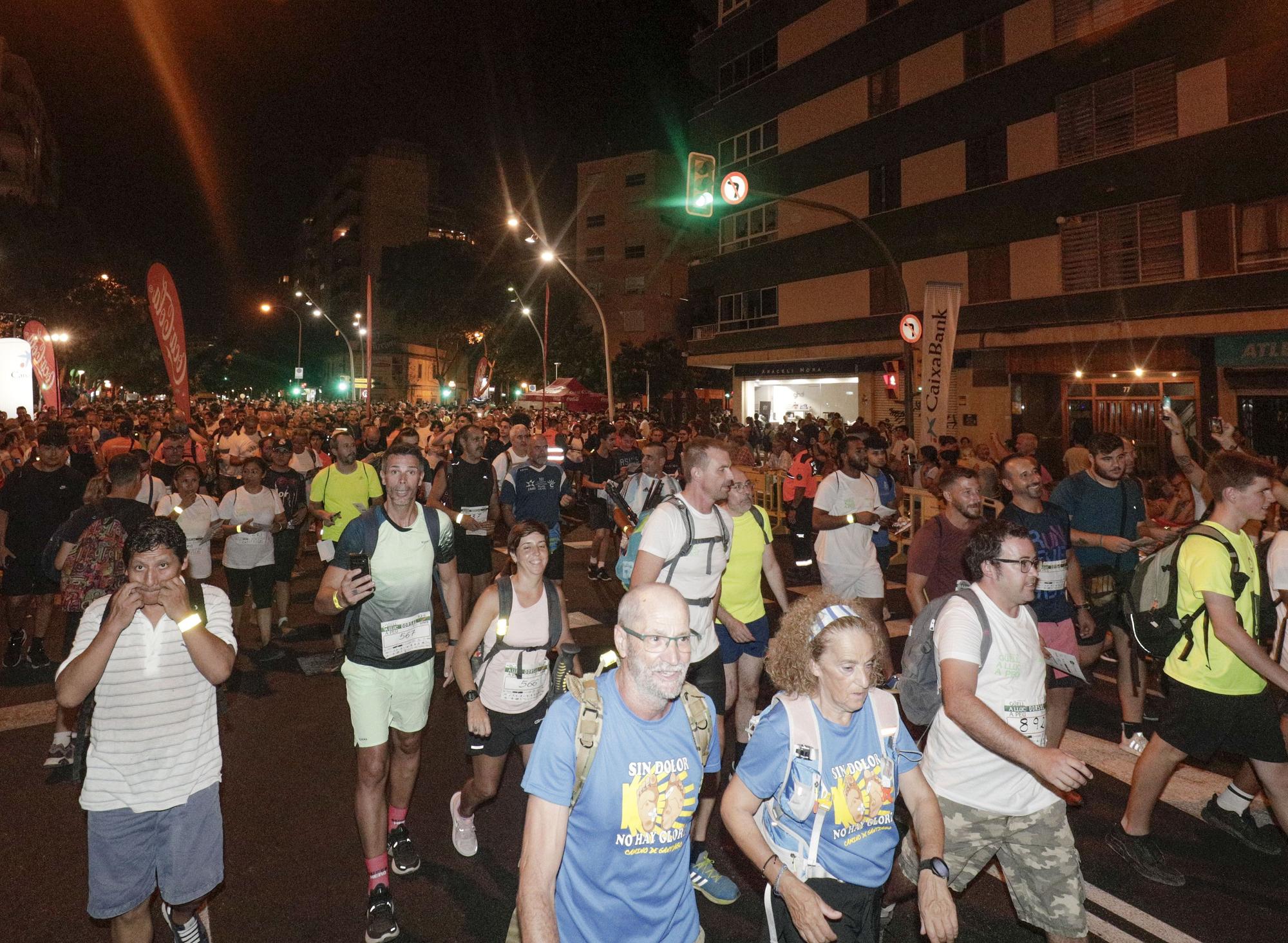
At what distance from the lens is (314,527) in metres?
12.9

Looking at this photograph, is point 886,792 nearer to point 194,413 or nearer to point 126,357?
point 194,413

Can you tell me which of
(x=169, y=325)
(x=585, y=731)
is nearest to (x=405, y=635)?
(x=585, y=731)

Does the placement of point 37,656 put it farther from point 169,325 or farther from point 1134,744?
point 1134,744

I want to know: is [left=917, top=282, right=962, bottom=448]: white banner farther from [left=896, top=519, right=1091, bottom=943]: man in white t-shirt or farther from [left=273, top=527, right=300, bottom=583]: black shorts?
[left=896, top=519, right=1091, bottom=943]: man in white t-shirt

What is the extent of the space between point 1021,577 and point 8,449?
516 inches

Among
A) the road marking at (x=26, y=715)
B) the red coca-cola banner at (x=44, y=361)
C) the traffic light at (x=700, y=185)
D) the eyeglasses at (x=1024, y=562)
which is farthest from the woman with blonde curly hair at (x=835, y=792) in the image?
Answer: the red coca-cola banner at (x=44, y=361)

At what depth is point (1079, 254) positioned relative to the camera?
2269 centimetres

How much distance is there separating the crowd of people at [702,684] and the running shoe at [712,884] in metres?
0.01

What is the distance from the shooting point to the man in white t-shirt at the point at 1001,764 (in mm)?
3043

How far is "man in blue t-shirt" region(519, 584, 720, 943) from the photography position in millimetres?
2264

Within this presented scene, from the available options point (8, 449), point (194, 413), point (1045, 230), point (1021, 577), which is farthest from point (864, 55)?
point (1021, 577)

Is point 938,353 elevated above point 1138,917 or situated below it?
above

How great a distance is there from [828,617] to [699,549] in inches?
74.3

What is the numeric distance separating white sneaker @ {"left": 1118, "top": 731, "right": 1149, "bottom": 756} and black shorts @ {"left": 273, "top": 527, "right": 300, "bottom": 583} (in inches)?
291
